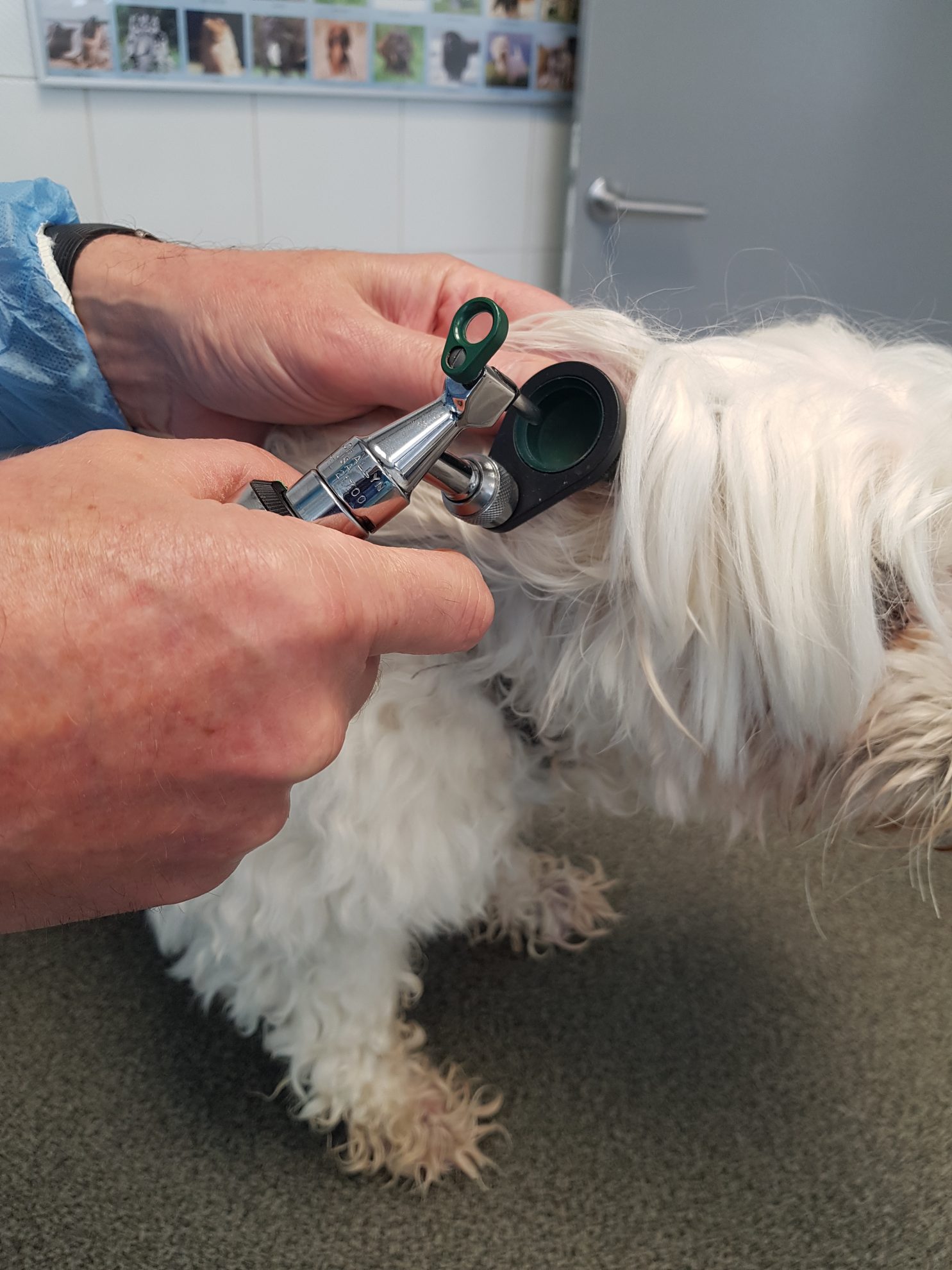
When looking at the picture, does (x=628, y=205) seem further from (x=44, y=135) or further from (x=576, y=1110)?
(x=576, y=1110)

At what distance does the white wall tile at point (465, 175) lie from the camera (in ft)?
5.17

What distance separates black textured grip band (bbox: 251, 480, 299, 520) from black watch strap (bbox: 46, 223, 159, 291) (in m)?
0.37

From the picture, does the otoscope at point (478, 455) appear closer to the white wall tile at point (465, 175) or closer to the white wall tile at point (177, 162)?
the white wall tile at point (177, 162)

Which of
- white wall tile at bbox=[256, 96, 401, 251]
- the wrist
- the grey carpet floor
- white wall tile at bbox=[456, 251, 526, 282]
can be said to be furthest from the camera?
white wall tile at bbox=[456, 251, 526, 282]

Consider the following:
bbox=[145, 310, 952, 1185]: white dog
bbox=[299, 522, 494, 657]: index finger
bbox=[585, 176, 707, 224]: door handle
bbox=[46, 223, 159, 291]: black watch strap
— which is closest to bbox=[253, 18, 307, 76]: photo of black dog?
bbox=[585, 176, 707, 224]: door handle

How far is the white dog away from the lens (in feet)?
1.59

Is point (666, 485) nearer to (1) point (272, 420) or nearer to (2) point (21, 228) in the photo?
(1) point (272, 420)

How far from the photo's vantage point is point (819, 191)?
161cm

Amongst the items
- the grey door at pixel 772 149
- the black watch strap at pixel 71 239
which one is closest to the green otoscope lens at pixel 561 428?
the black watch strap at pixel 71 239

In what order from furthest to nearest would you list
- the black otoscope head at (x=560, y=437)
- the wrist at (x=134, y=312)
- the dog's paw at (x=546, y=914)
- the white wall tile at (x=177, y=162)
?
the white wall tile at (x=177, y=162), the dog's paw at (x=546, y=914), the wrist at (x=134, y=312), the black otoscope head at (x=560, y=437)

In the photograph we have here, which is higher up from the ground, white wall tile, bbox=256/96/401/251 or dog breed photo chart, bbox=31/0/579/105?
dog breed photo chart, bbox=31/0/579/105

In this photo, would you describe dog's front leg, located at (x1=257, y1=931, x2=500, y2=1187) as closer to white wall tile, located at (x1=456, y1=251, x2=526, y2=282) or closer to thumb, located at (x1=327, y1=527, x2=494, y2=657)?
thumb, located at (x1=327, y1=527, x2=494, y2=657)

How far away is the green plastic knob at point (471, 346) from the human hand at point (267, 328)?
0.11 meters

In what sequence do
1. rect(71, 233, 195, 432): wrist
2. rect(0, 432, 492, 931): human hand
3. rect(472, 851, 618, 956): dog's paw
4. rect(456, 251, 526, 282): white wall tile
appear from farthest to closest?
1. rect(456, 251, 526, 282): white wall tile
2. rect(472, 851, 618, 956): dog's paw
3. rect(71, 233, 195, 432): wrist
4. rect(0, 432, 492, 931): human hand
